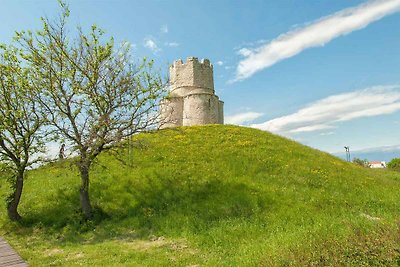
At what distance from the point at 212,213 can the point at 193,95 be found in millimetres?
36487

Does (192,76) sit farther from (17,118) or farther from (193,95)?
(17,118)

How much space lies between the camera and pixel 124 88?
21.2 meters

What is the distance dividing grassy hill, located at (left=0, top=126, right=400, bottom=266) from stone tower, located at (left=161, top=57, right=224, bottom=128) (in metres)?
19.8

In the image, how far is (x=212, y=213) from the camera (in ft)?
63.5

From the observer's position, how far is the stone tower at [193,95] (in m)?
53.3

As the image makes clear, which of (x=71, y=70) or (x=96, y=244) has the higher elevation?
(x=71, y=70)

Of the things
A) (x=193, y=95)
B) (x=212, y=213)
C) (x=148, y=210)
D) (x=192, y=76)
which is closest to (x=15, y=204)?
(x=148, y=210)

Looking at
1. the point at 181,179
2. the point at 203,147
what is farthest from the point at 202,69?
the point at 181,179

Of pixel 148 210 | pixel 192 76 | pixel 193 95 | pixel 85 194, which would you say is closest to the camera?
pixel 148 210

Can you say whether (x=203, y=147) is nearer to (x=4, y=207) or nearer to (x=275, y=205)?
(x=275, y=205)

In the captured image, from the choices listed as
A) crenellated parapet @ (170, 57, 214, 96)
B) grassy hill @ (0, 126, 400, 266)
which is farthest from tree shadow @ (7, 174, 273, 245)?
crenellated parapet @ (170, 57, 214, 96)

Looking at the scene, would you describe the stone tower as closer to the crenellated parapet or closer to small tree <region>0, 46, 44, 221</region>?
the crenellated parapet

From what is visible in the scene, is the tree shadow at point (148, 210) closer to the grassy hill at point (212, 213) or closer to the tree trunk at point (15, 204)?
the grassy hill at point (212, 213)

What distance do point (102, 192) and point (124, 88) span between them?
8.78 metres
